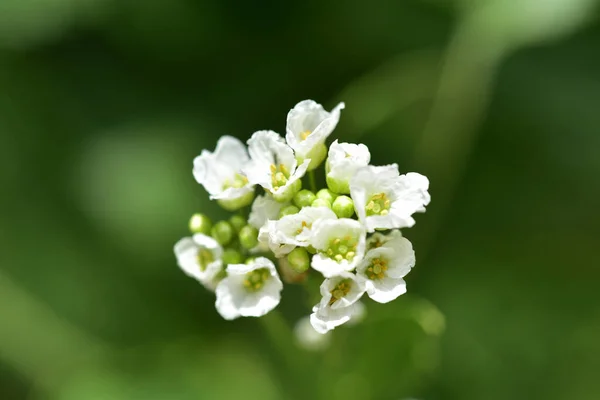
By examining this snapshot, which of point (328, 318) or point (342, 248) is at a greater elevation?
point (342, 248)

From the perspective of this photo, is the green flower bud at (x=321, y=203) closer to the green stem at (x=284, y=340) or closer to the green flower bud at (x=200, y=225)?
the green flower bud at (x=200, y=225)

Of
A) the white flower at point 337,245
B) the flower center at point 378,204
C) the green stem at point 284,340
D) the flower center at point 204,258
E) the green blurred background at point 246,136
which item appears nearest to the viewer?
the white flower at point 337,245

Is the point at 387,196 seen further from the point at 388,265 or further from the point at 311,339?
the point at 311,339

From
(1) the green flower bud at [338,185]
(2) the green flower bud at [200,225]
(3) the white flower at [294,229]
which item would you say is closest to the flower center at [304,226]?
(3) the white flower at [294,229]

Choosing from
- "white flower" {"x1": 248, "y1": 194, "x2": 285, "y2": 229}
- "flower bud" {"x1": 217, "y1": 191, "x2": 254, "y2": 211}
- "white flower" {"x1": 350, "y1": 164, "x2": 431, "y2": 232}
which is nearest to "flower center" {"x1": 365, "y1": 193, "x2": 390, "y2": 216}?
"white flower" {"x1": 350, "y1": 164, "x2": 431, "y2": 232}

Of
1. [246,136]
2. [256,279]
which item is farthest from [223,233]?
[246,136]

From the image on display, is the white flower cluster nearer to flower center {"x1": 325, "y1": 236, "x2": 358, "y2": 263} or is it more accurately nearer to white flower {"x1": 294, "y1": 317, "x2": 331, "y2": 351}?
flower center {"x1": 325, "y1": 236, "x2": 358, "y2": 263}

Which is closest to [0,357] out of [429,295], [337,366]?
[337,366]
